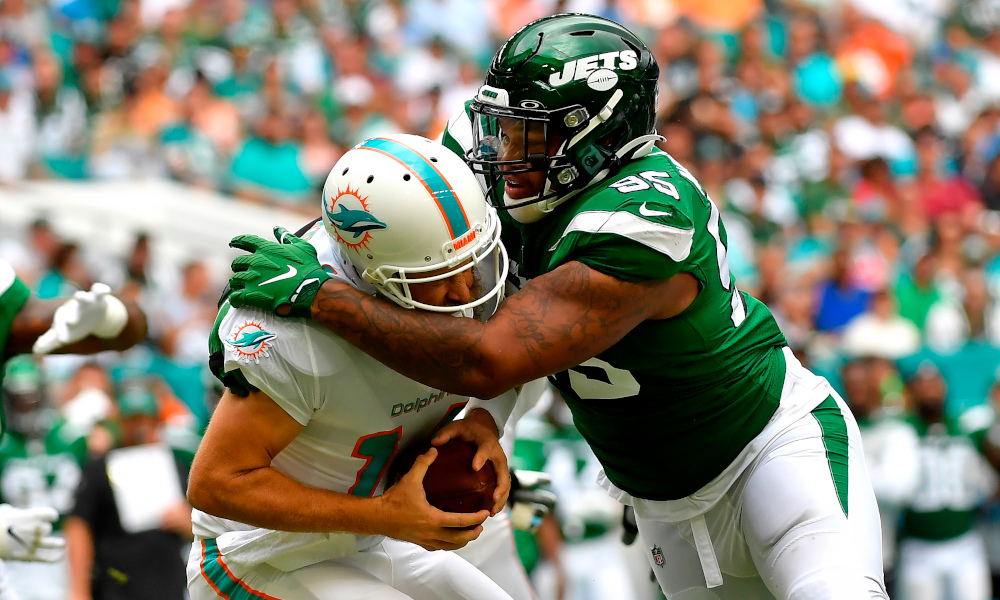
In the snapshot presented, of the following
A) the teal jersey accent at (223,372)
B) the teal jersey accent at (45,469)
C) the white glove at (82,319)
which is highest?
the teal jersey accent at (223,372)

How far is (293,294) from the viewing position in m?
2.60

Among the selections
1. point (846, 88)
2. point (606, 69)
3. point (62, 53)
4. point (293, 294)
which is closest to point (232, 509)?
point (293, 294)

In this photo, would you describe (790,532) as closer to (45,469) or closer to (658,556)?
(658,556)

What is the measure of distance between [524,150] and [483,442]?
735mm

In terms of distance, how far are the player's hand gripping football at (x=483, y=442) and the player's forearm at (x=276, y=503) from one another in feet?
0.90

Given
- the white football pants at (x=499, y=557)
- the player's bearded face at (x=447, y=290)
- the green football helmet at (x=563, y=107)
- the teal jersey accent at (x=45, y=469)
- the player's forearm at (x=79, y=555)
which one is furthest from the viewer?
the teal jersey accent at (x=45, y=469)

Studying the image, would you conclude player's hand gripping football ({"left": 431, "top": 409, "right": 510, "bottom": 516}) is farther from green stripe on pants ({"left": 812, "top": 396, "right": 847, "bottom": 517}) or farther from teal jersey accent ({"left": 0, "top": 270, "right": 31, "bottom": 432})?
teal jersey accent ({"left": 0, "top": 270, "right": 31, "bottom": 432})

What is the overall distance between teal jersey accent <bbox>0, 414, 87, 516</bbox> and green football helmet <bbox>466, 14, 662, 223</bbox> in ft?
12.1

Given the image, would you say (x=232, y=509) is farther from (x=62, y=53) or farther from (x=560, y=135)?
(x=62, y=53)

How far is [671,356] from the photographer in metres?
2.99

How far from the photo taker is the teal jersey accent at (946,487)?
6.08 m

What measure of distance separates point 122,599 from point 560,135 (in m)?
3.58

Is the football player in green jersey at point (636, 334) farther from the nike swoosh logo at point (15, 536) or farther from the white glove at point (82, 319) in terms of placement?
the nike swoosh logo at point (15, 536)

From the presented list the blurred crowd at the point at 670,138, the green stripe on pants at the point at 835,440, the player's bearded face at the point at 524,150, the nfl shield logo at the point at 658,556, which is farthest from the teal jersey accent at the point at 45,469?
the green stripe on pants at the point at 835,440
